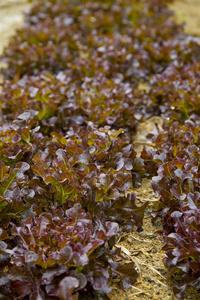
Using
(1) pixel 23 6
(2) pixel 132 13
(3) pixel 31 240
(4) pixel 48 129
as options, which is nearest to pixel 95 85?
(4) pixel 48 129

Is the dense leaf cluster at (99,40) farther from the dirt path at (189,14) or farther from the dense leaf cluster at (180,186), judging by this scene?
the dense leaf cluster at (180,186)

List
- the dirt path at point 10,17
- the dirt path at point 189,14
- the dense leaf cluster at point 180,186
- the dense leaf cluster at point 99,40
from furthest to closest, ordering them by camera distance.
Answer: the dirt path at point 189,14 → the dirt path at point 10,17 → the dense leaf cluster at point 99,40 → the dense leaf cluster at point 180,186

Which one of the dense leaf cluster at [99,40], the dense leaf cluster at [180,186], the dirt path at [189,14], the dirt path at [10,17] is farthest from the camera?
the dirt path at [189,14]

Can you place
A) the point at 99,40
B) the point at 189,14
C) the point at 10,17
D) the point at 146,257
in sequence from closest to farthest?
1. the point at 146,257
2. the point at 99,40
3. the point at 10,17
4. the point at 189,14

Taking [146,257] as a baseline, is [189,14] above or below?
below

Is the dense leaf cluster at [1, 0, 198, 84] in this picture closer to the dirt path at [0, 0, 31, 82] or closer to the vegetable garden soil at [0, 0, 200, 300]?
the dirt path at [0, 0, 31, 82]

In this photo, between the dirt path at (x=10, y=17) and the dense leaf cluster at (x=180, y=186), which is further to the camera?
the dirt path at (x=10, y=17)

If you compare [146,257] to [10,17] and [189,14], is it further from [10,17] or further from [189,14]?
[189,14]

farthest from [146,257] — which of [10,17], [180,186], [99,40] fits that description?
[10,17]

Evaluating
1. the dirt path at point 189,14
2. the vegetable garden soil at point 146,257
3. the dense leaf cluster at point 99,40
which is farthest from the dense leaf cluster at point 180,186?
the dirt path at point 189,14

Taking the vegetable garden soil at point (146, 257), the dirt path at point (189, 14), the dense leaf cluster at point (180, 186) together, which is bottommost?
the dirt path at point (189, 14)

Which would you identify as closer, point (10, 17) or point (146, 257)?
point (146, 257)

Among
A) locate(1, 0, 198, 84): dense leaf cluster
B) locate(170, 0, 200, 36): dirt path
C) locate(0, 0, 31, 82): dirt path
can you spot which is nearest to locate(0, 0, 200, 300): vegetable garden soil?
locate(1, 0, 198, 84): dense leaf cluster
